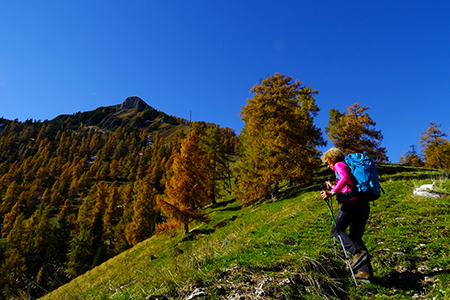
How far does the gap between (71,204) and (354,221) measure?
109793 mm

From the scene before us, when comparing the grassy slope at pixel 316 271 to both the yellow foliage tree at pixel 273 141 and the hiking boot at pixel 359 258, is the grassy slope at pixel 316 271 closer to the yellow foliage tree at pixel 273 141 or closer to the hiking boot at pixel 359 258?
the hiking boot at pixel 359 258

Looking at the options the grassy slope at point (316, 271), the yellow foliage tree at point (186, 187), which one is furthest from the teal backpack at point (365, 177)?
the yellow foliage tree at point (186, 187)

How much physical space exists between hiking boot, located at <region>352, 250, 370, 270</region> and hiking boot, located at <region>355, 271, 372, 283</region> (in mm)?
121

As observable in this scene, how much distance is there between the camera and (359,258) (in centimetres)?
423

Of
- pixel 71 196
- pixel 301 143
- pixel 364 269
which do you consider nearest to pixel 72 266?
pixel 301 143

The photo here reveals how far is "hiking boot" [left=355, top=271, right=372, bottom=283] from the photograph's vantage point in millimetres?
4113

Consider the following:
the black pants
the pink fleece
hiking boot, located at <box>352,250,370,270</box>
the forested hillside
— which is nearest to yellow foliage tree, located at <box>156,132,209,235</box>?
the forested hillside

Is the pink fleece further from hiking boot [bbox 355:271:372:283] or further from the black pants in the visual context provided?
hiking boot [bbox 355:271:372:283]

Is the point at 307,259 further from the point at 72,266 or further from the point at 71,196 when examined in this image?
the point at 71,196

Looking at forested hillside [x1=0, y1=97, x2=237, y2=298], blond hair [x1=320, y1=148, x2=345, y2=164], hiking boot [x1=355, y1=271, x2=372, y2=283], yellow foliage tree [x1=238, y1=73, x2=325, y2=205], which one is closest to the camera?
hiking boot [x1=355, y1=271, x2=372, y2=283]

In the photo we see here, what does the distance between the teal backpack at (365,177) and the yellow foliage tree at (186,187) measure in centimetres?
1814

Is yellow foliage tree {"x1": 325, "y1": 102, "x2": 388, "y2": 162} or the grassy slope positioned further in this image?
yellow foliage tree {"x1": 325, "y1": 102, "x2": 388, "y2": 162}

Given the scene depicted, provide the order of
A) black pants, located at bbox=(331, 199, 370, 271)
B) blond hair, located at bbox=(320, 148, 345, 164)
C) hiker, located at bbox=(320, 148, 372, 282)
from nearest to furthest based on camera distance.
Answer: hiker, located at bbox=(320, 148, 372, 282) → black pants, located at bbox=(331, 199, 370, 271) → blond hair, located at bbox=(320, 148, 345, 164)

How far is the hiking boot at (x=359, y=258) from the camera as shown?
4176 millimetres
